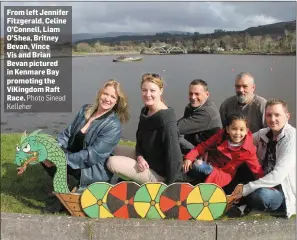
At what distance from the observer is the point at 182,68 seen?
8.81 metres

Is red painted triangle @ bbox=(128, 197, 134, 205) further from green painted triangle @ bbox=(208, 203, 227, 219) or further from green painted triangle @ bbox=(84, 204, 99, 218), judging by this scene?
green painted triangle @ bbox=(208, 203, 227, 219)

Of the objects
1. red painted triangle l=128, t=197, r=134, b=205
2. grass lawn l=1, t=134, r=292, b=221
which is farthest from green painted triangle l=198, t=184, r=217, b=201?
red painted triangle l=128, t=197, r=134, b=205

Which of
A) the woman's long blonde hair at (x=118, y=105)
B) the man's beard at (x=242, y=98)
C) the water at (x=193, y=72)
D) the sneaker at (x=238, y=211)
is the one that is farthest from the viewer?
the water at (x=193, y=72)

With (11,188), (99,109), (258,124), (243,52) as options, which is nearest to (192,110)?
(258,124)

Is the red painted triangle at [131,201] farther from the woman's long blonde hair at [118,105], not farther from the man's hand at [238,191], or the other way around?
the man's hand at [238,191]

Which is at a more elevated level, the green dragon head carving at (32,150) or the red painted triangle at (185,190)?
the green dragon head carving at (32,150)

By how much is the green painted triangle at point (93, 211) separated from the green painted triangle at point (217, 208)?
1.03 m

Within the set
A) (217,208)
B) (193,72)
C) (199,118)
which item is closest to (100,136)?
(199,118)

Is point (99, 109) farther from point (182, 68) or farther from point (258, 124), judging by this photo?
point (182, 68)

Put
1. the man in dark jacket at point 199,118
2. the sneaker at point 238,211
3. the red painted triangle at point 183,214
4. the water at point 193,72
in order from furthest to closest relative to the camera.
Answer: the water at point 193,72 < the man in dark jacket at point 199,118 < the sneaker at point 238,211 < the red painted triangle at point 183,214

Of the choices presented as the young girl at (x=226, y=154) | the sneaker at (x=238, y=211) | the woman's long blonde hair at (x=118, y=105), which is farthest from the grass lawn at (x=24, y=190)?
the woman's long blonde hair at (x=118, y=105)

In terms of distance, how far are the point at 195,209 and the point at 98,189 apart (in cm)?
91

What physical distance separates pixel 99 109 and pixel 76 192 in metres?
0.85

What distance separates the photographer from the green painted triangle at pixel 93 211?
12.1 feet
